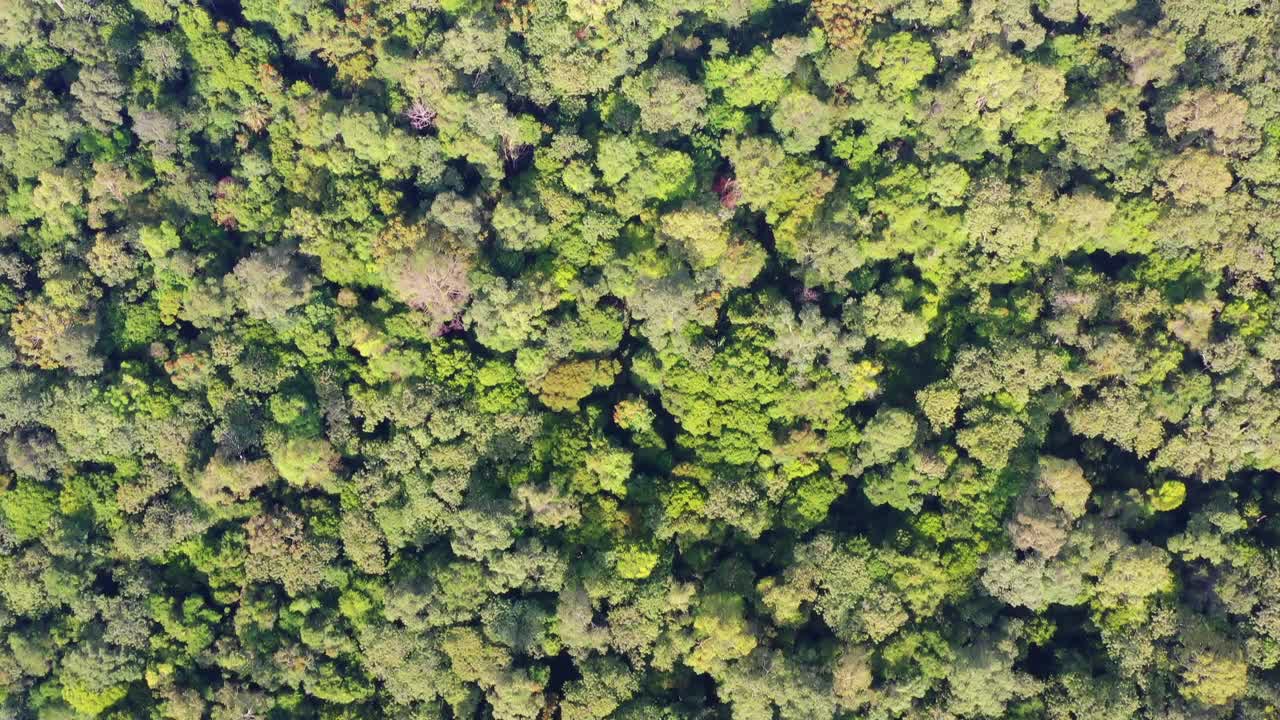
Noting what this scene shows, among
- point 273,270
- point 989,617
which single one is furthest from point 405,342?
point 989,617

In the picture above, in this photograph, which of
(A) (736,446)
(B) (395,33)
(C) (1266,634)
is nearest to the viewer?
(C) (1266,634)

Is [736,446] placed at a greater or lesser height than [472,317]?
lesser

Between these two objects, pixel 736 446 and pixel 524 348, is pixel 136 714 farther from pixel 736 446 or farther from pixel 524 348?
pixel 736 446

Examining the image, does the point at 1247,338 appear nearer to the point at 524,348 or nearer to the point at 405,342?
the point at 524,348

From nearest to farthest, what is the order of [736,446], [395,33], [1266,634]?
1. [1266,634]
2. [736,446]
3. [395,33]

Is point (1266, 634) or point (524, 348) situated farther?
point (524, 348)

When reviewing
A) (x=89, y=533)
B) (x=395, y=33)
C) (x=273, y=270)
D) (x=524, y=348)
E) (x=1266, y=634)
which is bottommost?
(x=1266, y=634)
